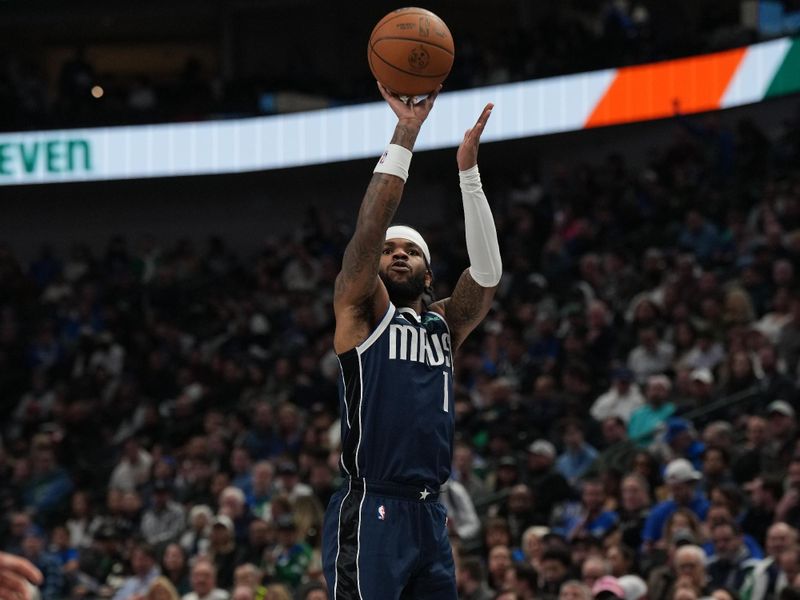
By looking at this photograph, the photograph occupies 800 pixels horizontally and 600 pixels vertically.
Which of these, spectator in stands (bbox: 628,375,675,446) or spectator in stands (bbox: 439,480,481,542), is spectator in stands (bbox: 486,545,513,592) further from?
spectator in stands (bbox: 628,375,675,446)

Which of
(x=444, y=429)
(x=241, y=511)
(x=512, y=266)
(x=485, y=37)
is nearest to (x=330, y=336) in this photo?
(x=512, y=266)

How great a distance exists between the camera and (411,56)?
5457 mm

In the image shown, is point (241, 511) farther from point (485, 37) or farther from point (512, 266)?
point (485, 37)

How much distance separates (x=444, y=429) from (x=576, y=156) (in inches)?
614

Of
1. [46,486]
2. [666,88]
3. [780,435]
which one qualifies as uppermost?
[666,88]

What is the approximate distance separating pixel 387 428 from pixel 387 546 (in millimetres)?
423

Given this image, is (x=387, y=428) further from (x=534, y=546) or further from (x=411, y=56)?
(x=534, y=546)

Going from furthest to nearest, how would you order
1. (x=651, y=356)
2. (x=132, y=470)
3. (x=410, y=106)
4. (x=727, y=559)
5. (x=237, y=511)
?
(x=132, y=470) < (x=651, y=356) < (x=237, y=511) < (x=727, y=559) < (x=410, y=106)

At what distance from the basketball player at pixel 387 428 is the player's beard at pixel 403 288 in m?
0.07

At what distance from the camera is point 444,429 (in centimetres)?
547

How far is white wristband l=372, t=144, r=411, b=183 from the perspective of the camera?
5320 millimetres

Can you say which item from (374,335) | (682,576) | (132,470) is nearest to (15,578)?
(374,335)

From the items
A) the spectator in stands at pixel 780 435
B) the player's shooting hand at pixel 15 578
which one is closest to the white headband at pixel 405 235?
the player's shooting hand at pixel 15 578

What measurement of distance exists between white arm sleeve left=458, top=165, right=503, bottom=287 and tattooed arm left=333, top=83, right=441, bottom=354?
14.0 inches
